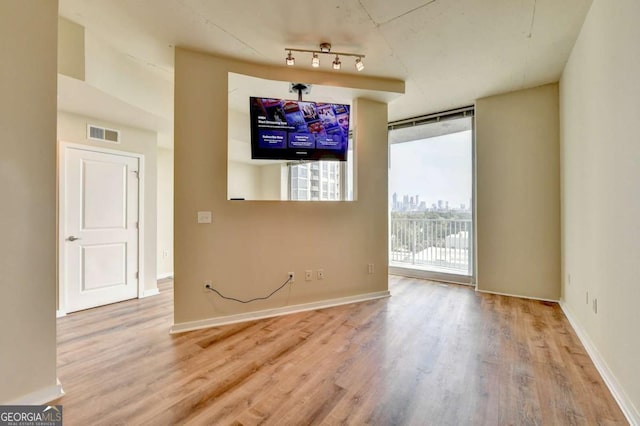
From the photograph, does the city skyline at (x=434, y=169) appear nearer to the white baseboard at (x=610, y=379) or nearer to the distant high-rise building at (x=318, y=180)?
the distant high-rise building at (x=318, y=180)

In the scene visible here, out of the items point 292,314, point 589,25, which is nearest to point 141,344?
point 292,314

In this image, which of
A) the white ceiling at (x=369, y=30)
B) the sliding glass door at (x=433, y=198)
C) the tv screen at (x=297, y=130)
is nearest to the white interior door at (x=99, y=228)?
the white ceiling at (x=369, y=30)

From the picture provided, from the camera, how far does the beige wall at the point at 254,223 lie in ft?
9.08

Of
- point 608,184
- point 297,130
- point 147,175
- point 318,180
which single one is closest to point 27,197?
point 297,130

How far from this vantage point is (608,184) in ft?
6.26

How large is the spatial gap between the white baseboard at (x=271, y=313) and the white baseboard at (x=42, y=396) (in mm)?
973

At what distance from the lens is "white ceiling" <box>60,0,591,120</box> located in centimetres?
221

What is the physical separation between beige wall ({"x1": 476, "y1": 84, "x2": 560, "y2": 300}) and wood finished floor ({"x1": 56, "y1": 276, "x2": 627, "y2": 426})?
2.19 feet

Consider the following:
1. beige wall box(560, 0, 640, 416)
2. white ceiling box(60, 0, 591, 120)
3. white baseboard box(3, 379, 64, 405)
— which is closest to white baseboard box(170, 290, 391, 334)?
white baseboard box(3, 379, 64, 405)

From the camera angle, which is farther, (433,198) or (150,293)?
(433,198)

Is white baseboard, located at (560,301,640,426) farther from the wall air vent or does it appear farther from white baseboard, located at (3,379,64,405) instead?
the wall air vent

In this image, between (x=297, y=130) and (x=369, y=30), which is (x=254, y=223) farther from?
(x=369, y=30)

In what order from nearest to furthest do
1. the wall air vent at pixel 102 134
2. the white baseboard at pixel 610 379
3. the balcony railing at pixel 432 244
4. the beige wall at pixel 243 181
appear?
1. the white baseboard at pixel 610 379
2. the wall air vent at pixel 102 134
3. the balcony railing at pixel 432 244
4. the beige wall at pixel 243 181

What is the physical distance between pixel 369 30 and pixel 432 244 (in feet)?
11.9
